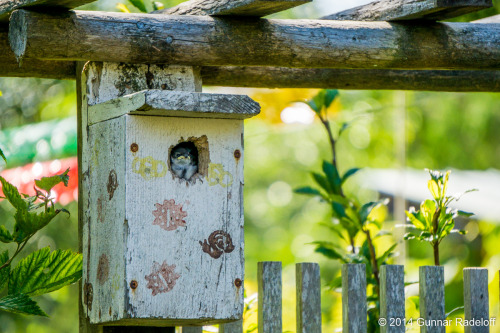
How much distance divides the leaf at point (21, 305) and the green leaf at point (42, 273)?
71 mm

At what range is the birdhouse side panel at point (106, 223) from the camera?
192cm

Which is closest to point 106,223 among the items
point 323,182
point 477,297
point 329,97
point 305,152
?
point 477,297

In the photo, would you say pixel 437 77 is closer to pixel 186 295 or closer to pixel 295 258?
pixel 186 295

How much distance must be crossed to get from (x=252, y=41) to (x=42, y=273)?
834mm

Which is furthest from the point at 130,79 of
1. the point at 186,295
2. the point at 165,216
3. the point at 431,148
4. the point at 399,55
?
the point at 431,148

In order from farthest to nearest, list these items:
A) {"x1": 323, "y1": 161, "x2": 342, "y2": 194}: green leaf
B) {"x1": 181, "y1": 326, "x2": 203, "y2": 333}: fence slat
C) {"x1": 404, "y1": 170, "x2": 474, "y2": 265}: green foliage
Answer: {"x1": 323, "y1": 161, "x2": 342, "y2": 194}: green leaf
{"x1": 404, "y1": 170, "x2": 474, "y2": 265}: green foliage
{"x1": 181, "y1": 326, "x2": 203, "y2": 333}: fence slat

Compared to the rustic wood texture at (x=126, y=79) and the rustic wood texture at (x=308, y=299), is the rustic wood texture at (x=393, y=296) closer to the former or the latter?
the rustic wood texture at (x=308, y=299)

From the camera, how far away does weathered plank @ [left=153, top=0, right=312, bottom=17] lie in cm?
189

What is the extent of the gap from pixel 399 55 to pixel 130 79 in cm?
77

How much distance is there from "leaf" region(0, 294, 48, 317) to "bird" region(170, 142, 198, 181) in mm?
484

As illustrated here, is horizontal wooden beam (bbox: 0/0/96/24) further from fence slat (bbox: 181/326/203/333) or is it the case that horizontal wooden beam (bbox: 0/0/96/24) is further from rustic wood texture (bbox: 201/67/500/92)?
fence slat (bbox: 181/326/203/333)

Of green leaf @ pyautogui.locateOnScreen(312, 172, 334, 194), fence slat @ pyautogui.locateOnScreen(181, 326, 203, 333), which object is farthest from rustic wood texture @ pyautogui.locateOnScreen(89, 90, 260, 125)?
green leaf @ pyautogui.locateOnScreen(312, 172, 334, 194)

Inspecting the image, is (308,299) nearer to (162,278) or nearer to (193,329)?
(193,329)

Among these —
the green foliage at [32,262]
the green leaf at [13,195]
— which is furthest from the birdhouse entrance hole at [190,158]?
the green leaf at [13,195]
